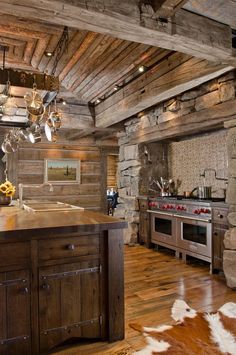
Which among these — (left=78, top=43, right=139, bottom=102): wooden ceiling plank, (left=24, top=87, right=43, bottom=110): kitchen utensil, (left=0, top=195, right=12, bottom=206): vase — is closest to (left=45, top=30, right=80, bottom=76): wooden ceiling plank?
(left=78, top=43, right=139, bottom=102): wooden ceiling plank

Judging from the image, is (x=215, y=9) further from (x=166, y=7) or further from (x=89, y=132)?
(x=89, y=132)

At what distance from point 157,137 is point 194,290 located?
2.54 metres

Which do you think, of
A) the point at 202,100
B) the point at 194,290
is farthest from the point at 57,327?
the point at 202,100

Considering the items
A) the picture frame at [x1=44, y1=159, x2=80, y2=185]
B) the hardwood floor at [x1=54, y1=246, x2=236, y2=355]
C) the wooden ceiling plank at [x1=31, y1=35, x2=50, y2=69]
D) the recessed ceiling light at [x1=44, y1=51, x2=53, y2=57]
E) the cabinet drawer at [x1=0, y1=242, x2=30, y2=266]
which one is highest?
the wooden ceiling plank at [x1=31, y1=35, x2=50, y2=69]

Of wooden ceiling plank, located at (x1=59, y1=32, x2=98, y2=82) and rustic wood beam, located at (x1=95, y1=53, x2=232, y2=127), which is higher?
wooden ceiling plank, located at (x1=59, y1=32, x2=98, y2=82)

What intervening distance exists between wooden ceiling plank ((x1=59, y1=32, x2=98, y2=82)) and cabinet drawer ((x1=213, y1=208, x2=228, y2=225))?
8.44 feet

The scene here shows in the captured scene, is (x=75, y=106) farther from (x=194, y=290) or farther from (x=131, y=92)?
(x=194, y=290)

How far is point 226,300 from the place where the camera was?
2984 mm

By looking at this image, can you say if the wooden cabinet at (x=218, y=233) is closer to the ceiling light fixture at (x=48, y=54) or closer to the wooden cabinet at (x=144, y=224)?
the wooden cabinet at (x=144, y=224)

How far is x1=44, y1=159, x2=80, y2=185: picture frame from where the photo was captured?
292 inches

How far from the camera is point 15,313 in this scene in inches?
76.7

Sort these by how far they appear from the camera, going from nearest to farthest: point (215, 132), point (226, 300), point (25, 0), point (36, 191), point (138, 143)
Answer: point (25, 0), point (226, 300), point (215, 132), point (138, 143), point (36, 191)

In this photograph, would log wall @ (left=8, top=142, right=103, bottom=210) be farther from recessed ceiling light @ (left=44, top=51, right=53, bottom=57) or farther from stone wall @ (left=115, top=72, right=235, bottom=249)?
recessed ceiling light @ (left=44, top=51, right=53, bottom=57)

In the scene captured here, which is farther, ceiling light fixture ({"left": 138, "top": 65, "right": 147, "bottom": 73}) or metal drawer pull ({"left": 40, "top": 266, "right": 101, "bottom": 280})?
ceiling light fixture ({"left": 138, "top": 65, "right": 147, "bottom": 73})
